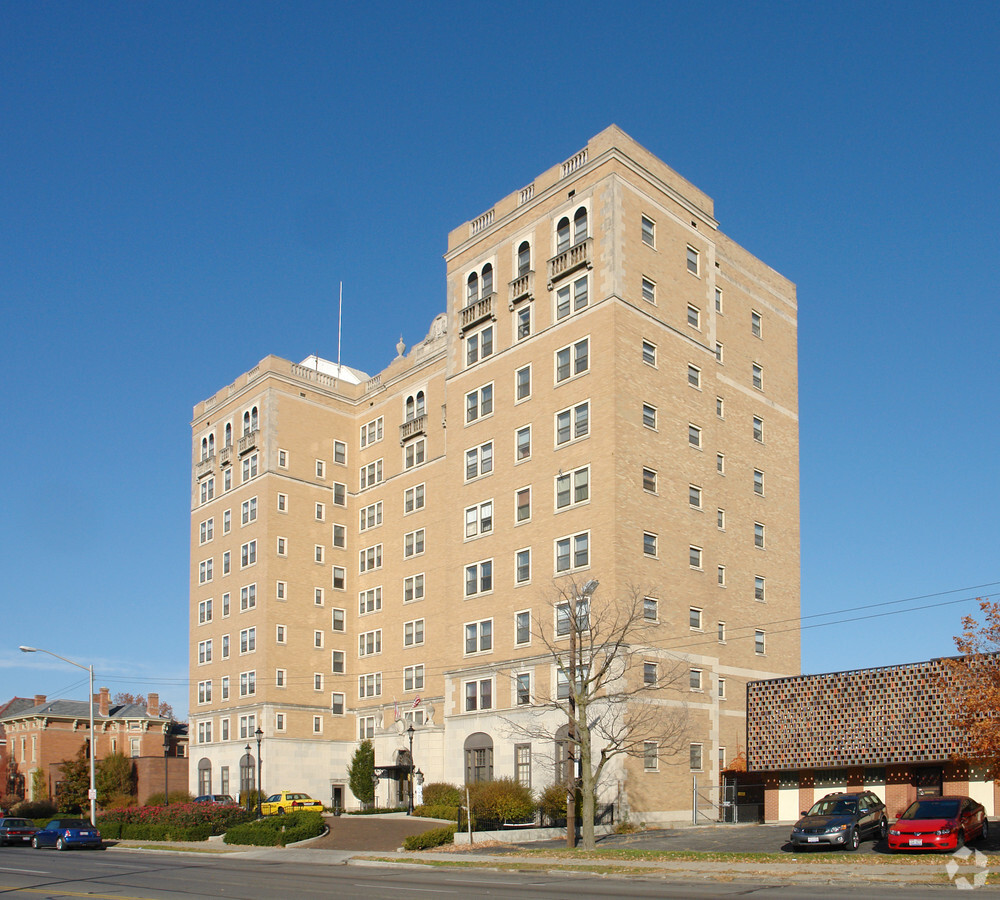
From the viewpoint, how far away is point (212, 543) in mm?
84938

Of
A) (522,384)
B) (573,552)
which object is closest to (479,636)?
(573,552)

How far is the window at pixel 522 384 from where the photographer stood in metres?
58.0

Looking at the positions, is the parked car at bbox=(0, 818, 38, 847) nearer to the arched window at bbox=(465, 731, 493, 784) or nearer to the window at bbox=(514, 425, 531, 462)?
the arched window at bbox=(465, 731, 493, 784)

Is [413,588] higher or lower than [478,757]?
higher

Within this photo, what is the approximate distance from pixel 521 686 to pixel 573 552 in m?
7.39

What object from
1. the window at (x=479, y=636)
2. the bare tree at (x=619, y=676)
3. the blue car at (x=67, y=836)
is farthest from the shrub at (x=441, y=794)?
the blue car at (x=67, y=836)

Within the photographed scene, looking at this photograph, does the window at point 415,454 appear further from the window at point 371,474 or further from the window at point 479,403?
the window at point 479,403

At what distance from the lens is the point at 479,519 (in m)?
59.3

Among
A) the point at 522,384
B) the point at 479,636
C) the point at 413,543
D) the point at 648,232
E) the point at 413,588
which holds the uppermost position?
the point at 648,232

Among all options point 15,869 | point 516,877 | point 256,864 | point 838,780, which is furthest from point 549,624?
point 15,869

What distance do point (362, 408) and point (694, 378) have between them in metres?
32.1

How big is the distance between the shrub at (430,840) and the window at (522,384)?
78.1ft

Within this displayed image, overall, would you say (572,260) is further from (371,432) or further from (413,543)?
(371,432)

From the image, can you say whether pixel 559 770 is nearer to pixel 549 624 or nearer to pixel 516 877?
pixel 549 624
